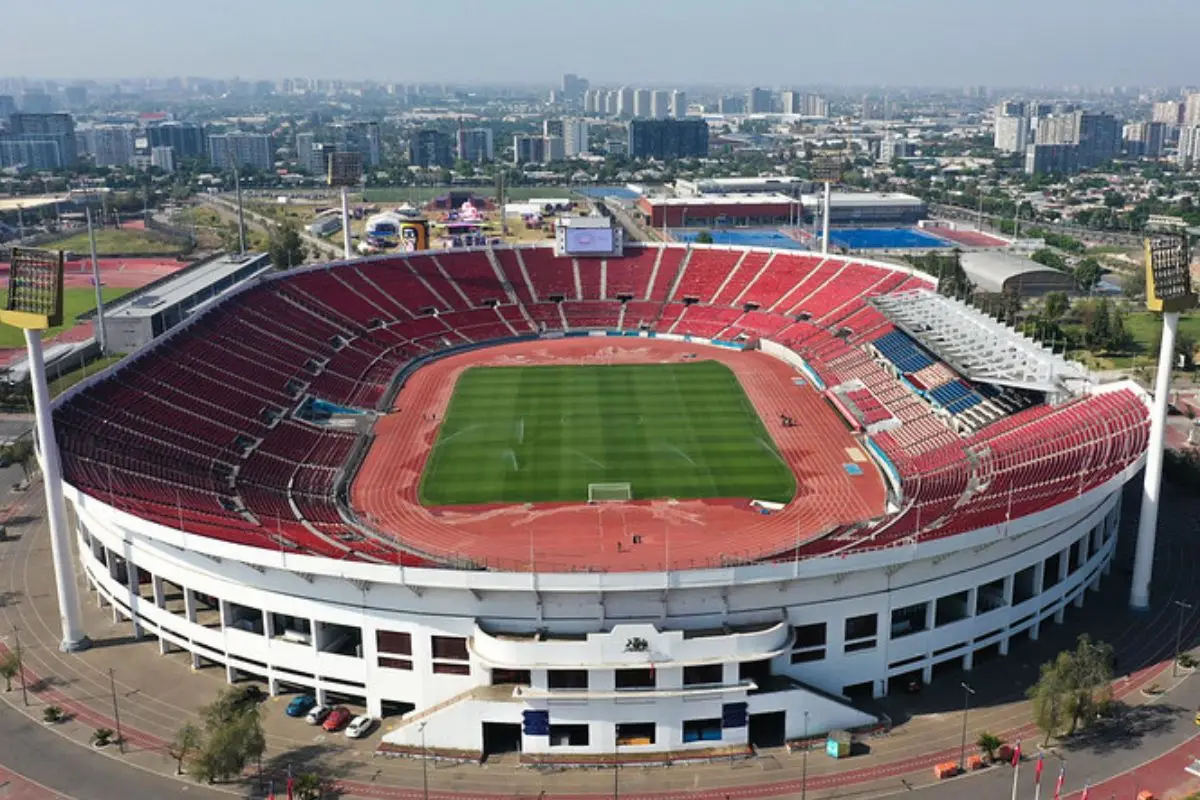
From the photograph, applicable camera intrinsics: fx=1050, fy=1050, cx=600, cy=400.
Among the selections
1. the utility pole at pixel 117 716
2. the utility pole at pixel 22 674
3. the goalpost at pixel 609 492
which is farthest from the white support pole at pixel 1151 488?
the utility pole at pixel 22 674

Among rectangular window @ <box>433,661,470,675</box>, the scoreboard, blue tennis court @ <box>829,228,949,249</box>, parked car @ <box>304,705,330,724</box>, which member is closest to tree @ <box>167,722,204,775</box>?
parked car @ <box>304,705,330,724</box>

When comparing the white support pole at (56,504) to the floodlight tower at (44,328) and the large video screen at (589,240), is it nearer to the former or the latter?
the floodlight tower at (44,328)

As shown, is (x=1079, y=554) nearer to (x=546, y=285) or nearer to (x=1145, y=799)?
(x=1145, y=799)

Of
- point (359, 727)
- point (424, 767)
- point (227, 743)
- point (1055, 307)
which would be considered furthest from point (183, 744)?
point (1055, 307)

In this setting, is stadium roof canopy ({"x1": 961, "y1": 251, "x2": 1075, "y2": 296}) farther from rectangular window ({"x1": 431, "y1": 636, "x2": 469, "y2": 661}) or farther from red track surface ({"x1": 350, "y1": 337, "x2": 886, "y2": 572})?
rectangular window ({"x1": 431, "y1": 636, "x2": 469, "y2": 661})

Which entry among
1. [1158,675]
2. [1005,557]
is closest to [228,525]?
[1005,557]
